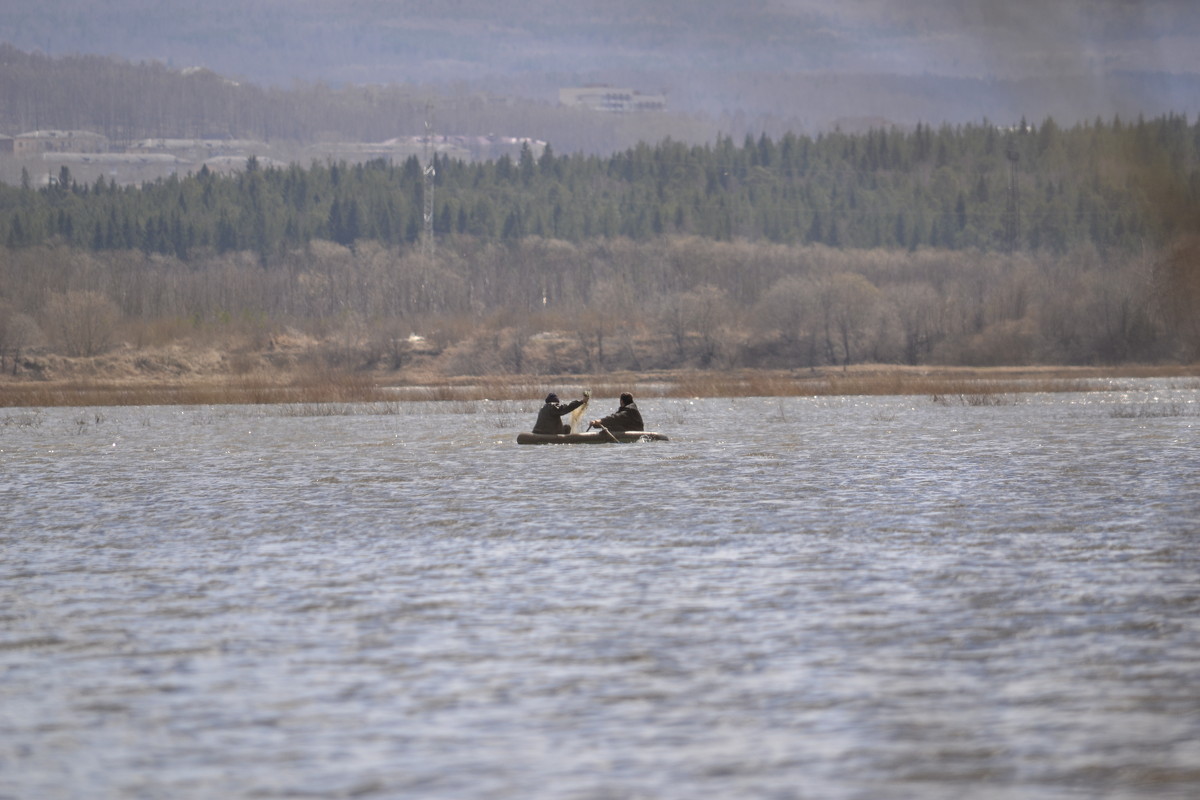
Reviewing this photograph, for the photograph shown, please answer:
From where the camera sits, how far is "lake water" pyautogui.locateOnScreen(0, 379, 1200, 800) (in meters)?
10.5

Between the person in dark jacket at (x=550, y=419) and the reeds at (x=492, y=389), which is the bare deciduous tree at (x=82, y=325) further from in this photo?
the person in dark jacket at (x=550, y=419)

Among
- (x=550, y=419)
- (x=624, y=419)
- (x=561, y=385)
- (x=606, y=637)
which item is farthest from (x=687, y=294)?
(x=606, y=637)

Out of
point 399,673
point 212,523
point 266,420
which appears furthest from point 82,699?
point 266,420

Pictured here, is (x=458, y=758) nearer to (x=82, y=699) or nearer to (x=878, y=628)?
(x=82, y=699)

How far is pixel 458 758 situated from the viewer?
1075 centimetres

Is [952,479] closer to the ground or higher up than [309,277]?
closer to the ground

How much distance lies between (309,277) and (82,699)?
177 m

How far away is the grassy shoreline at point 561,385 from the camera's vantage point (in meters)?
75.4

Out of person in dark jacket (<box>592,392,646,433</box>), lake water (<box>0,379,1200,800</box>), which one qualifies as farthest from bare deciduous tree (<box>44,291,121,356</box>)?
lake water (<box>0,379,1200,800</box>)

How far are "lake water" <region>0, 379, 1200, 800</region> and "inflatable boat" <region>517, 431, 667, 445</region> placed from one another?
311 inches

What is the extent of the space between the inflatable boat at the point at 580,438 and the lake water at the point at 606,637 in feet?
25.9

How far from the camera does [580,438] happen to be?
41938 millimetres

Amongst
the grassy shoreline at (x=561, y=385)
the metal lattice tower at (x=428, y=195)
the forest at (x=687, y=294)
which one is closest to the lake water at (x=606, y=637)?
the grassy shoreline at (x=561, y=385)

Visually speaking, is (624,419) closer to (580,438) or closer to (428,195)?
(580,438)
